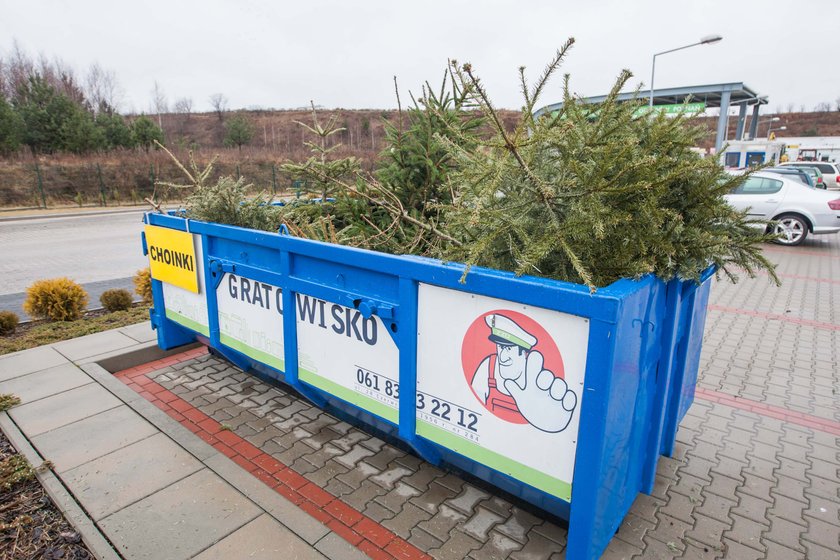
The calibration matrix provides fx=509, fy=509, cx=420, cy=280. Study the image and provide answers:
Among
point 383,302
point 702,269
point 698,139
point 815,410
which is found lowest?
point 815,410

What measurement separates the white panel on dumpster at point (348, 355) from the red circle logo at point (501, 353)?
20.6 inches

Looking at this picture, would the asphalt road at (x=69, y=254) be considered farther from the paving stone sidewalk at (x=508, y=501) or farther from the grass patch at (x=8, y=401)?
the paving stone sidewalk at (x=508, y=501)

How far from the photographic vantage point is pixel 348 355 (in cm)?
311

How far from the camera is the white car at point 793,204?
1241 centimetres

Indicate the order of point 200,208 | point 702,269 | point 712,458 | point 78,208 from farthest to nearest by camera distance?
point 78,208 → point 200,208 → point 712,458 → point 702,269

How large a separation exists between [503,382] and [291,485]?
5.39 feet

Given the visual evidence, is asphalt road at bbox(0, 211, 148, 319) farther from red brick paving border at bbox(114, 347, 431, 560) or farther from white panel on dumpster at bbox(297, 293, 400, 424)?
white panel on dumpster at bbox(297, 293, 400, 424)

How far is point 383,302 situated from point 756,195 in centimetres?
1381

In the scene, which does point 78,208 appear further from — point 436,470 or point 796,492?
point 796,492

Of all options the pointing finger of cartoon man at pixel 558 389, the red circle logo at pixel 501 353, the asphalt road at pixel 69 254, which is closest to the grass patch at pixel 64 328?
the asphalt road at pixel 69 254

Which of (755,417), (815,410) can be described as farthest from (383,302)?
(815,410)

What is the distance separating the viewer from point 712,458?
11.8 ft

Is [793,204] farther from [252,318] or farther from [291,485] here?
[291,485]

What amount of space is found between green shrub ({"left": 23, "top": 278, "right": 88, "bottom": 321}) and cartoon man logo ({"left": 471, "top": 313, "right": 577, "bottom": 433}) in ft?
19.4
